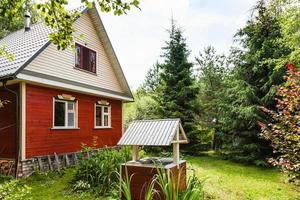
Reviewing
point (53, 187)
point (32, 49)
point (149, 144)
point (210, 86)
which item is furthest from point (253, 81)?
point (32, 49)

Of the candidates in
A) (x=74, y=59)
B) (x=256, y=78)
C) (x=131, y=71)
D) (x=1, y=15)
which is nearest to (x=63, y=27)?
(x=1, y=15)

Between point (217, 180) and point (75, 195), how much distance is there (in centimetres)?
434

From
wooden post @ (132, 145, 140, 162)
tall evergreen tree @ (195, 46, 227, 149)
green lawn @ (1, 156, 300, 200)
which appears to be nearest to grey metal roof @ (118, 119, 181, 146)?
wooden post @ (132, 145, 140, 162)

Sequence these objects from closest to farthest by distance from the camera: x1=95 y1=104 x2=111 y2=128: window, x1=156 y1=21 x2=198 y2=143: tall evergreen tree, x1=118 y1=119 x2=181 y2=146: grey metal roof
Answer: x1=118 y1=119 x2=181 y2=146: grey metal roof
x1=95 y1=104 x2=111 y2=128: window
x1=156 y1=21 x2=198 y2=143: tall evergreen tree

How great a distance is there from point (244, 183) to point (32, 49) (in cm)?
844

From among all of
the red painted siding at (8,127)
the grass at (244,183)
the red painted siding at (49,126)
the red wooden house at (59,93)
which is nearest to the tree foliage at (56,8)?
the grass at (244,183)

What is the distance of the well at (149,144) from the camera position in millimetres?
4762

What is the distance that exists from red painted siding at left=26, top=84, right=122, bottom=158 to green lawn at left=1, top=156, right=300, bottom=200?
113cm

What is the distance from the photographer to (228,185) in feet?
23.2

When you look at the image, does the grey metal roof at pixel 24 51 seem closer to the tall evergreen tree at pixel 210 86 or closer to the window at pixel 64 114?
the window at pixel 64 114

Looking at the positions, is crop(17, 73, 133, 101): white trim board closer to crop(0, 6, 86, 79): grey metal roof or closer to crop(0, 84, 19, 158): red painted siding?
crop(0, 6, 86, 79): grey metal roof

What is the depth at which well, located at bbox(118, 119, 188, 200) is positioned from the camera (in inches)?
187

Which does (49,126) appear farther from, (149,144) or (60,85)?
(149,144)

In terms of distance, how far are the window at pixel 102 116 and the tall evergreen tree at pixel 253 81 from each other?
5.88m
